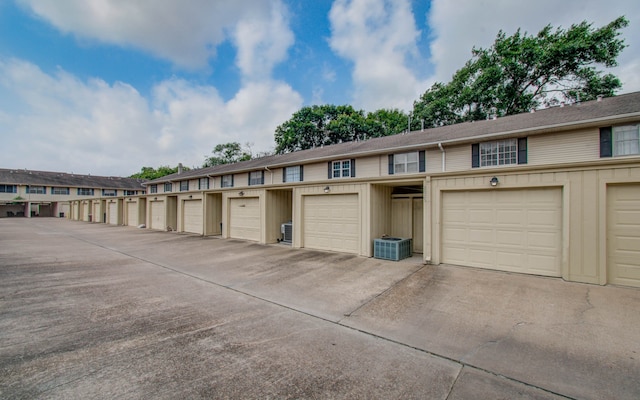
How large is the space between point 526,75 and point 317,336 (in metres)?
24.9

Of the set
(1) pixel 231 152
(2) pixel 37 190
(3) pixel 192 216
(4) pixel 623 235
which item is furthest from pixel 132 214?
(2) pixel 37 190

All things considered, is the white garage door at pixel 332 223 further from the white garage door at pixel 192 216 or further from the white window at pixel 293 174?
the white garage door at pixel 192 216

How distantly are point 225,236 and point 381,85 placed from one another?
66.6 feet

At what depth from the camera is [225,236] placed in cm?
1381

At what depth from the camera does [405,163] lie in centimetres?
1257

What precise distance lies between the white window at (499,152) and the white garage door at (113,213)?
29.0 metres

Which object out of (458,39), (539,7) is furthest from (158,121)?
(539,7)

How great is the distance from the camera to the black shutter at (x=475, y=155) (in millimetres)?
10875

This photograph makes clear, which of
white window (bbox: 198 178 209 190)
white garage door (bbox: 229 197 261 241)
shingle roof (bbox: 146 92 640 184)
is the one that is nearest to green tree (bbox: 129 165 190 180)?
white window (bbox: 198 178 209 190)

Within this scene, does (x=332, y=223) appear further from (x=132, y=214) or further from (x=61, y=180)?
(x=61, y=180)

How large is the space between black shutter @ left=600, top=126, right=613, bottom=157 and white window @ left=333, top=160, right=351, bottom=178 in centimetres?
989

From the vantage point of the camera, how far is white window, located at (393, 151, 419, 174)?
485 inches

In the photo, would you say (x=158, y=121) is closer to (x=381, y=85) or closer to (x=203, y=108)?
(x=203, y=108)

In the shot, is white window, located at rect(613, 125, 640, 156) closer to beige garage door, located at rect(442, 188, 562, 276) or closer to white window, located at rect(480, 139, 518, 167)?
white window, located at rect(480, 139, 518, 167)
